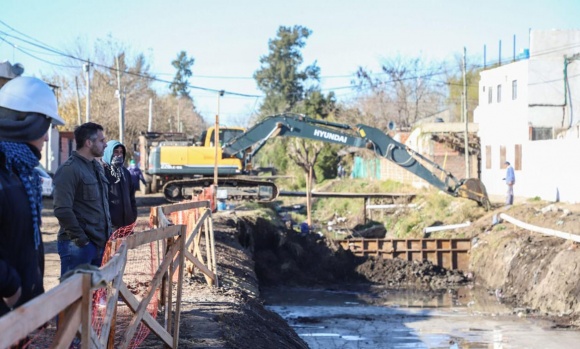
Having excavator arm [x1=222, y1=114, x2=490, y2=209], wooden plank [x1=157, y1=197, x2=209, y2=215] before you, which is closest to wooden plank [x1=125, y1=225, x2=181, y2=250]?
wooden plank [x1=157, y1=197, x2=209, y2=215]

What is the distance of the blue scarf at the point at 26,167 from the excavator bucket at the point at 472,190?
22.6m

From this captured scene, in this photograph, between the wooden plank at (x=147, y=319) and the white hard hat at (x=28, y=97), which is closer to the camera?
the white hard hat at (x=28, y=97)

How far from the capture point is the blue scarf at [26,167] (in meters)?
3.59

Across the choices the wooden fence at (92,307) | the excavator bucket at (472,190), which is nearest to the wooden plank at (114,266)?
the wooden fence at (92,307)

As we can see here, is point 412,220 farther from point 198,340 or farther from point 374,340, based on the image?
point 198,340

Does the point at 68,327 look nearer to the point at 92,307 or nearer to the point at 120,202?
the point at 92,307

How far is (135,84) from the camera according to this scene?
5934 centimetres

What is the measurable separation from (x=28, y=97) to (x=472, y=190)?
23089mm

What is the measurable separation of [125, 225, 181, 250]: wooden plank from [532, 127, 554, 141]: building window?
27.4 meters

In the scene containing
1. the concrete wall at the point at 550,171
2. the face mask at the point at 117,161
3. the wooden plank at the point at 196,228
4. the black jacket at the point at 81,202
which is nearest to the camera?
the black jacket at the point at 81,202

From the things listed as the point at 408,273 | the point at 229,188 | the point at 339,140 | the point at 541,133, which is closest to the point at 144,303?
the point at 408,273

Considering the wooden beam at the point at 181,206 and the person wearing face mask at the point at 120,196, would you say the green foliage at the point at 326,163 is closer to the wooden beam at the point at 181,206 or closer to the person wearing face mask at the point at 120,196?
the wooden beam at the point at 181,206

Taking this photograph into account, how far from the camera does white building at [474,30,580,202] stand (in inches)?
1075

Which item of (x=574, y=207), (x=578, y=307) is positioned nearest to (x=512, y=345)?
(x=578, y=307)
